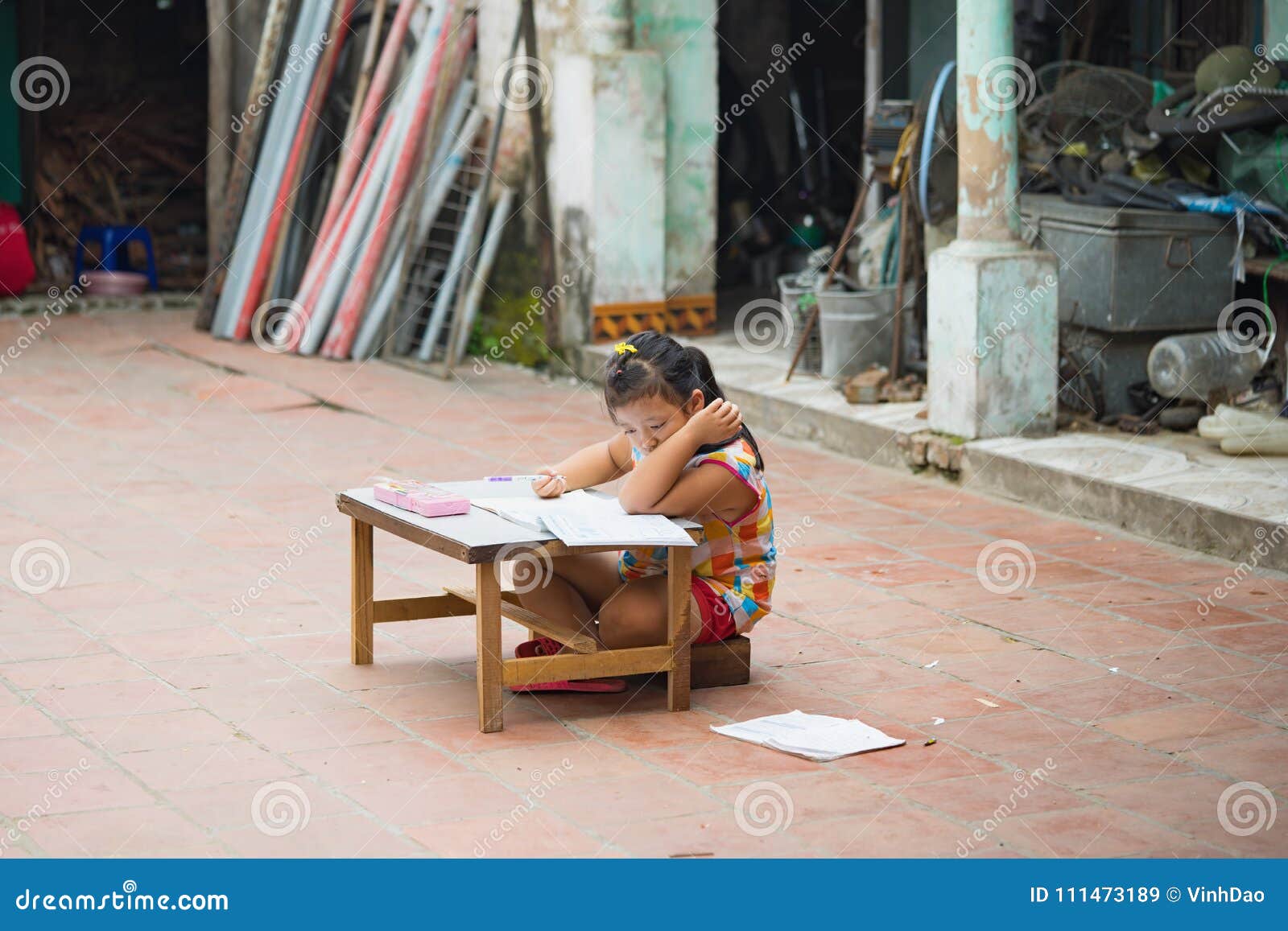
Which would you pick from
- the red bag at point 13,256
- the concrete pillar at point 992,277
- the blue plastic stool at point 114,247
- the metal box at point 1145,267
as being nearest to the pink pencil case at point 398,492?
the concrete pillar at point 992,277

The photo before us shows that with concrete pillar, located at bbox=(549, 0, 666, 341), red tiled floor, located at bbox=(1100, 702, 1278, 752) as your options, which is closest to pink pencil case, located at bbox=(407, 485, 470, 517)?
red tiled floor, located at bbox=(1100, 702, 1278, 752)

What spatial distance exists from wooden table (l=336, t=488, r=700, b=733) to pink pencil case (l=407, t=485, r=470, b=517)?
0.02 meters

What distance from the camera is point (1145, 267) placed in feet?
27.9

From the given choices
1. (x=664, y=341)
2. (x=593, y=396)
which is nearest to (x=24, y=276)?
(x=593, y=396)

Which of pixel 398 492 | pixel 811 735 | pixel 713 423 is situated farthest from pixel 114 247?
pixel 811 735

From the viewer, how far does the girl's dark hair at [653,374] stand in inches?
198

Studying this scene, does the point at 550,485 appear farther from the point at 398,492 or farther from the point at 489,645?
the point at 489,645

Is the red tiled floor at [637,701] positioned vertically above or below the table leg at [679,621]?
below

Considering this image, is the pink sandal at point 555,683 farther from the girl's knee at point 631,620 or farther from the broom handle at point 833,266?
the broom handle at point 833,266

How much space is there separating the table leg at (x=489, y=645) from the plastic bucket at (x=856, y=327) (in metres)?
5.18

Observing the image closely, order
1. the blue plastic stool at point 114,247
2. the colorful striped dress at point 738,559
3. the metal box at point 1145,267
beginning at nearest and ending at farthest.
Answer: the colorful striped dress at point 738,559
the metal box at point 1145,267
the blue plastic stool at point 114,247

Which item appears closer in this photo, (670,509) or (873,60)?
(670,509)

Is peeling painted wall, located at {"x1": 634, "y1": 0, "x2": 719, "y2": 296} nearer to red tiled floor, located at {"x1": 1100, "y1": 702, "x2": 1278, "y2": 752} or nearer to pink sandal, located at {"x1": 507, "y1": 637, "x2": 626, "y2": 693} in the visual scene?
pink sandal, located at {"x1": 507, "y1": 637, "x2": 626, "y2": 693}

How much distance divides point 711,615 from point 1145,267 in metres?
4.27
